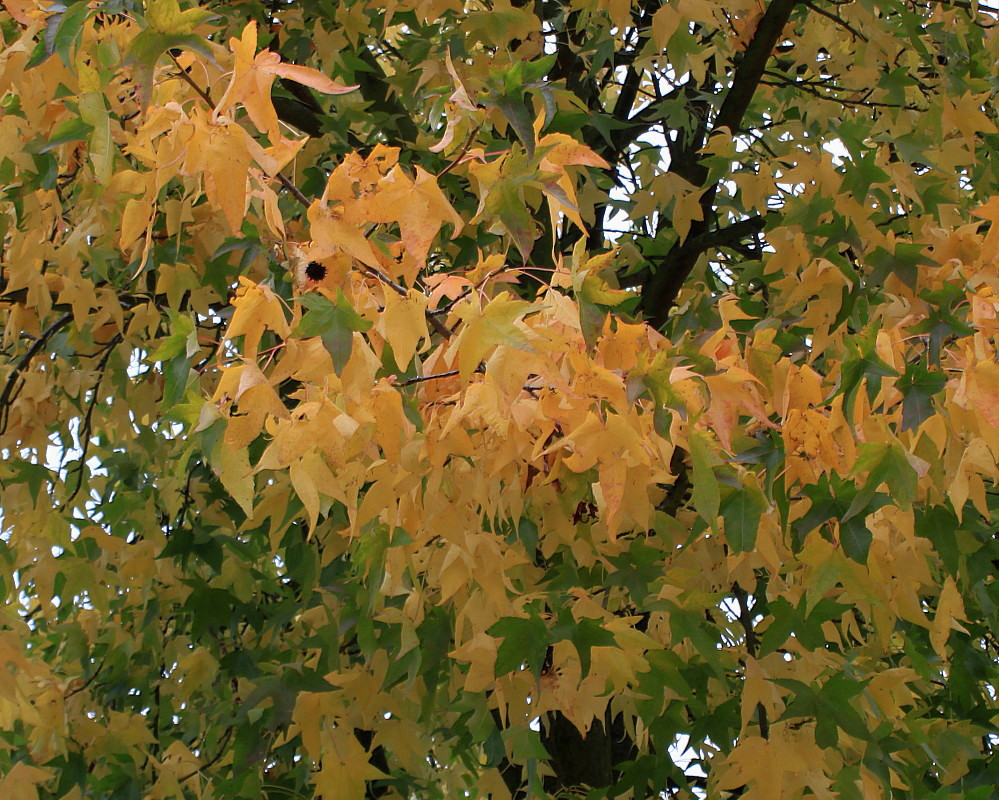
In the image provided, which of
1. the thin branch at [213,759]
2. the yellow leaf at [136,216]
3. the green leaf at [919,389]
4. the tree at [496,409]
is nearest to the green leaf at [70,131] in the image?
the tree at [496,409]

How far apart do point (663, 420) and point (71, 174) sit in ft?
6.78

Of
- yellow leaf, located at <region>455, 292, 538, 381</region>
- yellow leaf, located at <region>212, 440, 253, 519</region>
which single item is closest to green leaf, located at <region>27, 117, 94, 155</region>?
yellow leaf, located at <region>212, 440, 253, 519</region>

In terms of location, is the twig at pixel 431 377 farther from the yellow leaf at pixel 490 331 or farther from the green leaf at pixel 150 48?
the green leaf at pixel 150 48

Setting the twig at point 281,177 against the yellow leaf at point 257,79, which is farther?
the twig at point 281,177

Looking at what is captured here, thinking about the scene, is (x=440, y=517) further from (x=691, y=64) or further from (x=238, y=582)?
(x=691, y=64)

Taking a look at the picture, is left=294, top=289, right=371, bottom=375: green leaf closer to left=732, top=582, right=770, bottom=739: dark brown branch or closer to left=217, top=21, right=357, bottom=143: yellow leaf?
left=217, top=21, right=357, bottom=143: yellow leaf

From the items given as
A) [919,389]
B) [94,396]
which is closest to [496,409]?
[919,389]

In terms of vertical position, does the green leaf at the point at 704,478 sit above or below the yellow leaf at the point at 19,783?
below

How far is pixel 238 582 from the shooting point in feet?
9.40

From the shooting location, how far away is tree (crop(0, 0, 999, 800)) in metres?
1.51

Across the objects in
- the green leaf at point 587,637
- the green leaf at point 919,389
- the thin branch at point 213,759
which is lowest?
the green leaf at point 587,637

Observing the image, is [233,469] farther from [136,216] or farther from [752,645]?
[752,645]

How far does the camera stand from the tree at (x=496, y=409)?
1.51 meters

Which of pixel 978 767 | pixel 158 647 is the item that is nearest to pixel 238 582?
pixel 158 647
